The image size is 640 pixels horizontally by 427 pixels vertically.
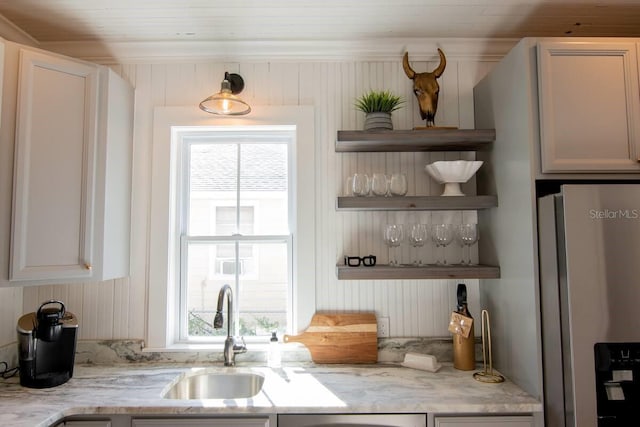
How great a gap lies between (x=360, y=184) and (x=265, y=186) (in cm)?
59

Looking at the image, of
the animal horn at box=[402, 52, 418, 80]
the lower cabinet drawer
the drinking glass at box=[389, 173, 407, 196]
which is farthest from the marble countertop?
the animal horn at box=[402, 52, 418, 80]

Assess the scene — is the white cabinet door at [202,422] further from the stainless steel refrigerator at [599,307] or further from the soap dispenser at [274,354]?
the stainless steel refrigerator at [599,307]

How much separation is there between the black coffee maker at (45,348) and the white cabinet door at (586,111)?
2204 mm

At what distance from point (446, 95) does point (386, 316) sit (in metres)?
1.26

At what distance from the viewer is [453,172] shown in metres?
1.88

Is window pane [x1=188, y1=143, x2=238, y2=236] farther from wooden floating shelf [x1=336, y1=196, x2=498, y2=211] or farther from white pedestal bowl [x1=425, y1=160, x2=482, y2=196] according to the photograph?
white pedestal bowl [x1=425, y1=160, x2=482, y2=196]

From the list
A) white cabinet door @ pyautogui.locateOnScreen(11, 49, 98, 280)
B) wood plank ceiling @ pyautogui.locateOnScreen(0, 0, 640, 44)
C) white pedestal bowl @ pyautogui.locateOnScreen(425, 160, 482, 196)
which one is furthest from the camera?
white pedestal bowl @ pyautogui.locateOnScreen(425, 160, 482, 196)

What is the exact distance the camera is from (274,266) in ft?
7.12

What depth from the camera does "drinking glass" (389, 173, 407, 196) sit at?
1913mm

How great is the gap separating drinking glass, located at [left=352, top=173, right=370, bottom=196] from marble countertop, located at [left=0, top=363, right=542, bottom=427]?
878 mm

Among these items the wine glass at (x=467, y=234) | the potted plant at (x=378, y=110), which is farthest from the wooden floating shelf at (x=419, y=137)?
the wine glass at (x=467, y=234)

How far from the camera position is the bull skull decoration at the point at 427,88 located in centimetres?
200

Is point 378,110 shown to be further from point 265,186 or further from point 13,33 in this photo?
point 13,33
